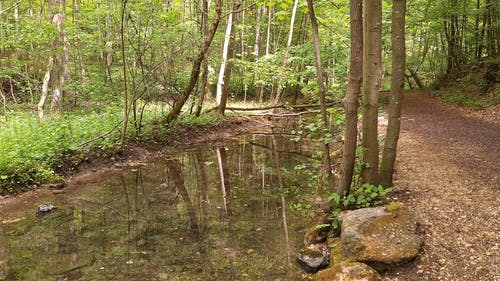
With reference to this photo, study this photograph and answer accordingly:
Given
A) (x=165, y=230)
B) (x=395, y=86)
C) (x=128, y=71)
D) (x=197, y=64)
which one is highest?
(x=197, y=64)

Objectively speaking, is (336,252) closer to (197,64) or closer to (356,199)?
(356,199)

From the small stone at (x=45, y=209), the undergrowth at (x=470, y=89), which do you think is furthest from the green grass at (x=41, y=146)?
the undergrowth at (x=470, y=89)

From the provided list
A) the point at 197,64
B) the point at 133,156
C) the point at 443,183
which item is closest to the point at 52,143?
the point at 133,156

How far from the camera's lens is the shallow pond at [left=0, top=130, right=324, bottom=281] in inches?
192

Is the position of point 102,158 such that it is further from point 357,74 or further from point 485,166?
point 485,166

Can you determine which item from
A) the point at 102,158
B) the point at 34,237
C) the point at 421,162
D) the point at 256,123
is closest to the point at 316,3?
the point at 256,123

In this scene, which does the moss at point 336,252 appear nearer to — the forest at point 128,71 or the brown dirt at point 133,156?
the forest at point 128,71

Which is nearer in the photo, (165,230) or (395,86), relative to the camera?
(395,86)

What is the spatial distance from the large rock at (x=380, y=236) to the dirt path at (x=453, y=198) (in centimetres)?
16

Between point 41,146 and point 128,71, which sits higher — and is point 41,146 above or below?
below

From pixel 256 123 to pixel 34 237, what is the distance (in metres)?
12.1

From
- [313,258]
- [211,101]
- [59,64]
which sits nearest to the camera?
[313,258]

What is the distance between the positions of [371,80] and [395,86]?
0.68 metres

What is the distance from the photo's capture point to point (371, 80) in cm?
539
